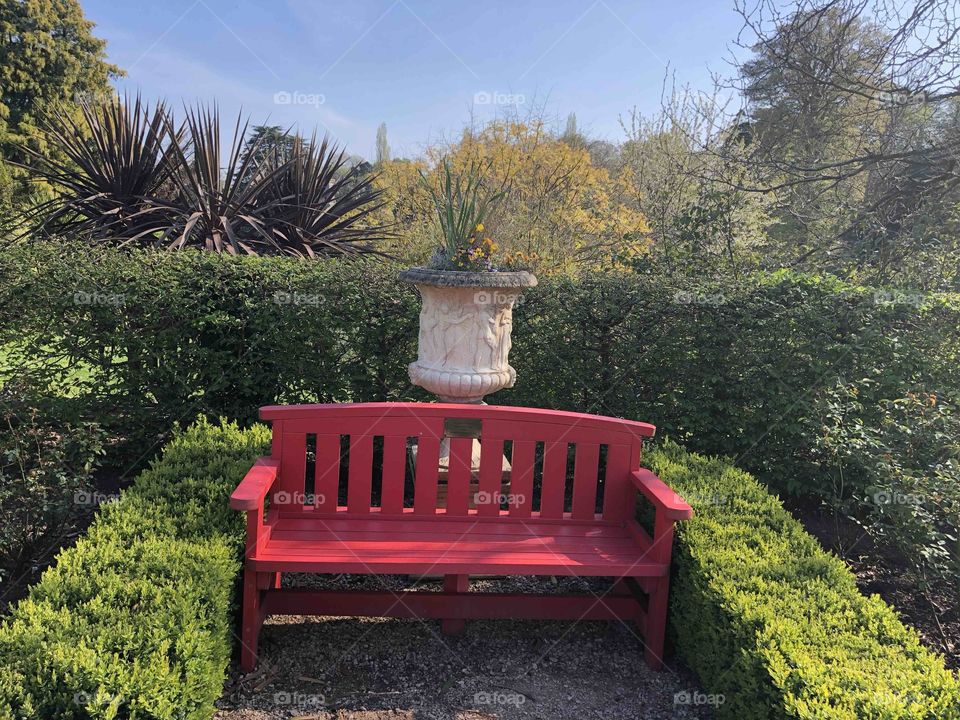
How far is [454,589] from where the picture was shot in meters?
3.04

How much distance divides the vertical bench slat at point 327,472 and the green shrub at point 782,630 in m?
1.59

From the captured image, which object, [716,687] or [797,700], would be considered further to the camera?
[716,687]

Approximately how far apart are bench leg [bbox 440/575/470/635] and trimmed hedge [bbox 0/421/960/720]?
3.04ft

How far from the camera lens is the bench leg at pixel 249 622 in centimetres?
268

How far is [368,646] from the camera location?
118 inches

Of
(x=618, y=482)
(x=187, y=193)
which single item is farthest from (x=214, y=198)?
(x=618, y=482)

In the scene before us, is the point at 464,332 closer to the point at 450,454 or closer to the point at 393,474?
the point at 450,454

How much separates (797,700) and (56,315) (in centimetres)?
469

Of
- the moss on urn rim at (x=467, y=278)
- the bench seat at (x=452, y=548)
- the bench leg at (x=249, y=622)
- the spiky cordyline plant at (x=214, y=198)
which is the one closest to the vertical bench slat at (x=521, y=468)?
the bench seat at (x=452, y=548)

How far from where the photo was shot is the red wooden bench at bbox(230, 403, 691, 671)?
9.07 feet

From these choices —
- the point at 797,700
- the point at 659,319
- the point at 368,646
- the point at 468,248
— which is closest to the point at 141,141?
the point at 468,248

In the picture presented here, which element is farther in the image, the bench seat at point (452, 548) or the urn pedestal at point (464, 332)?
the urn pedestal at point (464, 332)

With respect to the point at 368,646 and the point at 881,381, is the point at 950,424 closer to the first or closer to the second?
the point at 881,381

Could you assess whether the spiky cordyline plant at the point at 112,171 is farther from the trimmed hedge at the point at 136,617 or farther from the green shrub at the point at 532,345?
the trimmed hedge at the point at 136,617
